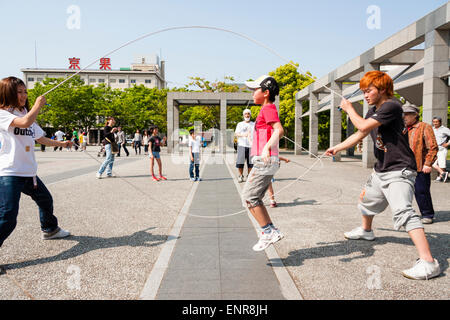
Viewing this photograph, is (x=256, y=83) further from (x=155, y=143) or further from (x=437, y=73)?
(x=437, y=73)

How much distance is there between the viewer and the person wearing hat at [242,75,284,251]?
3525 millimetres

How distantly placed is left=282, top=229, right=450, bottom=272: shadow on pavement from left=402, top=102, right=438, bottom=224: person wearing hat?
83cm

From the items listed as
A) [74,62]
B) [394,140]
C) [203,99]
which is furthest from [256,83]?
[74,62]

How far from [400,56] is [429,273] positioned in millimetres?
14315

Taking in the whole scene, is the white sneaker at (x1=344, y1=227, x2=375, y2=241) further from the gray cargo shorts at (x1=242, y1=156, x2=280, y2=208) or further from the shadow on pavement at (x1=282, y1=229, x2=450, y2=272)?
the gray cargo shorts at (x1=242, y1=156, x2=280, y2=208)

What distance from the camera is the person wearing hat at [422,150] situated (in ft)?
17.1

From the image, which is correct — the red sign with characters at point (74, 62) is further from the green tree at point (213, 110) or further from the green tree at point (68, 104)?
the green tree at point (213, 110)

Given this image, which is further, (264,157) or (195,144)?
(195,144)

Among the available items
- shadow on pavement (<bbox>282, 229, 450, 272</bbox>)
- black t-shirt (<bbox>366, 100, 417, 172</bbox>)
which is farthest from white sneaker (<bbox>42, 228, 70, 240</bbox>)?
black t-shirt (<bbox>366, 100, 417, 172</bbox>)

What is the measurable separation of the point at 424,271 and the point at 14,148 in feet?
14.2

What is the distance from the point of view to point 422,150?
5215mm

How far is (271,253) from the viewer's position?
13.0 ft
